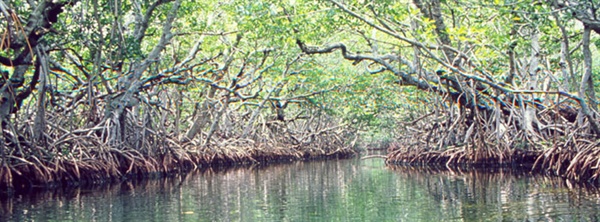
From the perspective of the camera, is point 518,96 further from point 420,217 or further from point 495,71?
point 420,217

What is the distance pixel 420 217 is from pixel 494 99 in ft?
20.7

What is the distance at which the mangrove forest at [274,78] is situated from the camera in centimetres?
823

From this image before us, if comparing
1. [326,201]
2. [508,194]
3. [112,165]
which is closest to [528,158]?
[508,194]

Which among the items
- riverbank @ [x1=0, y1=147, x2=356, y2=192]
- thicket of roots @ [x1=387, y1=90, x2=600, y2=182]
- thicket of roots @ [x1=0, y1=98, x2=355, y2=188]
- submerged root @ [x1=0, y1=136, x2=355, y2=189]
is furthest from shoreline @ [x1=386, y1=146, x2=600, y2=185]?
riverbank @ [x1=0, y1=147, x2=356, y2=192]

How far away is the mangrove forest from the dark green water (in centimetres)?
83

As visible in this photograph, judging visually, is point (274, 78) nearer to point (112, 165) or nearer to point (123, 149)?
point (123, 149)

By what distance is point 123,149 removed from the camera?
441 inches

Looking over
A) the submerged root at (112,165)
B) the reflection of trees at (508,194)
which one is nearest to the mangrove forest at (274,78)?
the submerged root at (112,165)

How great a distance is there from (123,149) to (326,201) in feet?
15.5

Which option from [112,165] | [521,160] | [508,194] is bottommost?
[508,194]

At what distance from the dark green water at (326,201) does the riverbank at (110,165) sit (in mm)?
390

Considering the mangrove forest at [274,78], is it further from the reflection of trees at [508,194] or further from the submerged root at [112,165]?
the reflection of trees at [508,194]

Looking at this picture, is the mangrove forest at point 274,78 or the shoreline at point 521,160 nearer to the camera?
the mangrove forest at point 274,78

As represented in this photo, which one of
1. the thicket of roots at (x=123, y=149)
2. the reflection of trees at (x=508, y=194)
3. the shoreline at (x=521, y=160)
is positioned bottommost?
the reflection of trees at (x=508, y=194)
